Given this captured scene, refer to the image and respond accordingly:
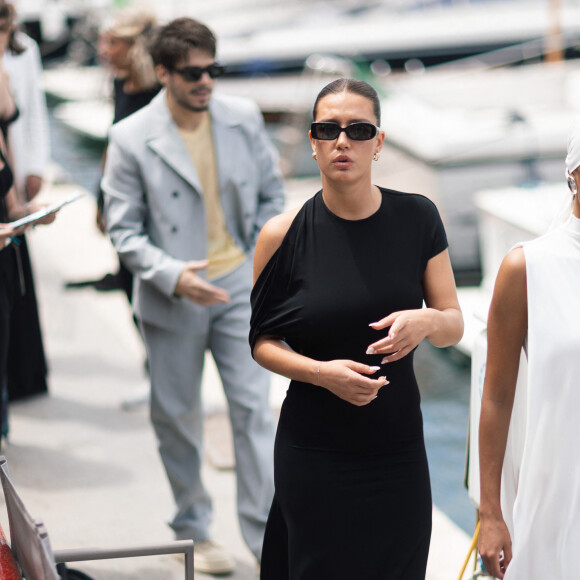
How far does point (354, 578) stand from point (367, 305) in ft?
2.16

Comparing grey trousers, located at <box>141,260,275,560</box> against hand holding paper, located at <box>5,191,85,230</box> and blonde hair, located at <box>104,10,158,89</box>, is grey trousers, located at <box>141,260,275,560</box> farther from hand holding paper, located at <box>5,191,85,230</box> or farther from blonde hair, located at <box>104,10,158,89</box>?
blonde hair, located at <box>104,10,158,89</box>

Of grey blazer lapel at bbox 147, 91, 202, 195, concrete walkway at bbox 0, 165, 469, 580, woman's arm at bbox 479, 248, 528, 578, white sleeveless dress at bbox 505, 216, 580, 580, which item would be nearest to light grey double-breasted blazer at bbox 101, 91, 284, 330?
grey blazer lapel at bbox 147, 91, 202, 195

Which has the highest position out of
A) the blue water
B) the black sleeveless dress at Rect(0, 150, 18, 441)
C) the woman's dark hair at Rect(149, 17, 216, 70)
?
the woman's dark hair at Rect(149, 17, 216, 70)

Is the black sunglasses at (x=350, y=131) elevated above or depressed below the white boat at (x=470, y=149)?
above

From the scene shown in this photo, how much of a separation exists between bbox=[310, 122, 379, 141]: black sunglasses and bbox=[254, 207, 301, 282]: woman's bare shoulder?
23cm

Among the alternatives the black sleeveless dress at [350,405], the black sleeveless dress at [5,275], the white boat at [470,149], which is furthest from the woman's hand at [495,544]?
the white boat at [470,149]

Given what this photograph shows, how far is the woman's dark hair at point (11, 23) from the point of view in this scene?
4.52 meters

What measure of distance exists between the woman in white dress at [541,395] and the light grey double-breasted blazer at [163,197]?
1.57 meters

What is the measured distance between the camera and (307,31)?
16.5 metres

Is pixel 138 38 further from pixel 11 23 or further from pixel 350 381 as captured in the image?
pixel 350 381

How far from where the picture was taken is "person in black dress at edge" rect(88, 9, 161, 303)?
4727mm

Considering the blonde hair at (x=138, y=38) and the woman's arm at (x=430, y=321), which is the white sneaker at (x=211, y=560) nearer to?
the woman's arm at (x=430, y=321)

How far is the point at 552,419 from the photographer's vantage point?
7.22 feet

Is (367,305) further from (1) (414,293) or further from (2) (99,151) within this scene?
(2) (99,151)
